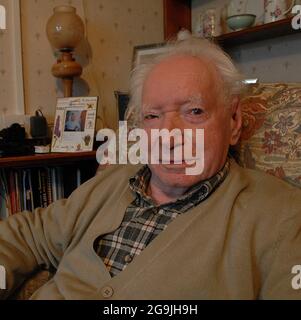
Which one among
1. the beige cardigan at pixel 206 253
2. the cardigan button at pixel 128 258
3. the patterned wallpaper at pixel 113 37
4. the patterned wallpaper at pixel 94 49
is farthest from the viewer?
the patterned wallpaper at pixel 113 37

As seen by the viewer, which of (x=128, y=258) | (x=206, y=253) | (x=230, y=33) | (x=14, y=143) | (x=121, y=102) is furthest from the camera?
(x=121, y=102)

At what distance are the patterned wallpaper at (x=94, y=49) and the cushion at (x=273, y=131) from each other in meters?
1.02

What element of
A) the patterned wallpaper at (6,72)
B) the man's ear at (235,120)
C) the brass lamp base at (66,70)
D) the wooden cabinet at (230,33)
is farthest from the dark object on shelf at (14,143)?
the wooden cabinet at (230,33)

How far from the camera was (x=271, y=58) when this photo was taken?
5.41ft

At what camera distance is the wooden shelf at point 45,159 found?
1.35 metres

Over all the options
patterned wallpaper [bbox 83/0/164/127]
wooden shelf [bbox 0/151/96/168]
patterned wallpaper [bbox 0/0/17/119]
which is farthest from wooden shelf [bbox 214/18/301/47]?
patterned wallpaper [bbox 0/0/17/119]

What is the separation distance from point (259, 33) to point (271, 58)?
0.18 metres

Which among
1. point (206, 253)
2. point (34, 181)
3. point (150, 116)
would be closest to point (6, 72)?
point (34, 181)

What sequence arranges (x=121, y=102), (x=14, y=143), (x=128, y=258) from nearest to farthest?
(x=128, y=258) → (x=14, y=143) → (x=121, y=102)

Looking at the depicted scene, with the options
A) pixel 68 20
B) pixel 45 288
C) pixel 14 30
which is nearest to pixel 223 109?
pixel 45 288

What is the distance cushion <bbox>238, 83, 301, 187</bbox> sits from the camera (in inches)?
37.4

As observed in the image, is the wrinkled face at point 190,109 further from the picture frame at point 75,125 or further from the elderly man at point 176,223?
the picture frame at point 75,125

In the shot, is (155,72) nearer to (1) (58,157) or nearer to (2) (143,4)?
(1) (58,157)

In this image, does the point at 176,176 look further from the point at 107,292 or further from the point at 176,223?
the point at 107,292
